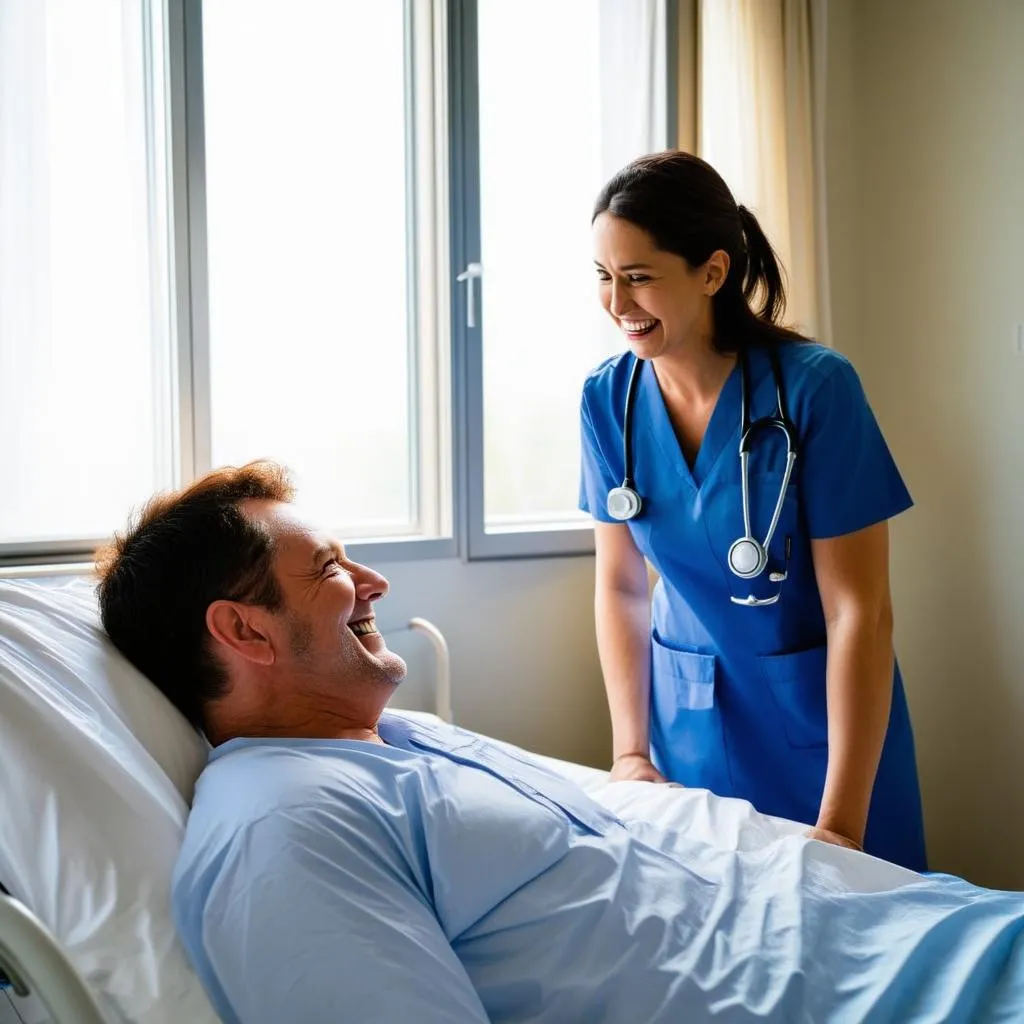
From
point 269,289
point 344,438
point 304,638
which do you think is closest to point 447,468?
point 344,438

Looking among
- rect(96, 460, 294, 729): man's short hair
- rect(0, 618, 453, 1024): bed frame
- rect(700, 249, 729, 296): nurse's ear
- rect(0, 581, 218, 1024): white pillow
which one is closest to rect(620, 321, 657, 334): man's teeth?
rect(700, 249, 729, 296): nurse's ear

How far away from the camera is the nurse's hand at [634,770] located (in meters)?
1.74

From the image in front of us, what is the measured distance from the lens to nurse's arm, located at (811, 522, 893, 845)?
1.54 meters

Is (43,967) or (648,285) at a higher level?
(648,285)

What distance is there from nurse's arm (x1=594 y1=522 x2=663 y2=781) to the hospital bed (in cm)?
55

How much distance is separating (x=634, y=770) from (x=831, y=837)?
0.35m

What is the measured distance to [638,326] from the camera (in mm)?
1642

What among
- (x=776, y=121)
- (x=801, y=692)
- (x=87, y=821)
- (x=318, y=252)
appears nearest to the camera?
(x=87, y=821)

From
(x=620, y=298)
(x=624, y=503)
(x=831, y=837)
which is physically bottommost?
(x=831, y=837)

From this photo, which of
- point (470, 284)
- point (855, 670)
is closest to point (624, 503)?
point (855, 670)

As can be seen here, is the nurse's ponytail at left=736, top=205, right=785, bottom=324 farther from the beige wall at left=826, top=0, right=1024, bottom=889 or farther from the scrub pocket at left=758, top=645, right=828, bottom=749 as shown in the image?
the beige wall at left=826, top=0, right=1024, bottom=889

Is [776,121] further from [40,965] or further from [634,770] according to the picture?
[40,965]

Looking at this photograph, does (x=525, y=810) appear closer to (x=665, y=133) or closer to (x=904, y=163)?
(x=665, y=133)

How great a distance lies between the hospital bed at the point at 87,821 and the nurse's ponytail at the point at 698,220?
0.84m
